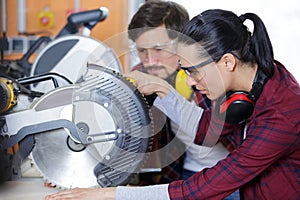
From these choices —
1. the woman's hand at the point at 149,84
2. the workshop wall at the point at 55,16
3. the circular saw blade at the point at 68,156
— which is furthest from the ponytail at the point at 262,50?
the workshop wall at the point at 55,16

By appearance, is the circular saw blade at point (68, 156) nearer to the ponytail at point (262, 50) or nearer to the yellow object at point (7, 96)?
the yellow object at point (7, 96)

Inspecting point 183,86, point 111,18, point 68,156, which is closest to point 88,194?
point 68,156

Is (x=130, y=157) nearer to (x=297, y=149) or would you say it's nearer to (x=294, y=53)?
(x=297, y=149)

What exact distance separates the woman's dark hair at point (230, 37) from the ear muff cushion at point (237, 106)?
8 centimetres

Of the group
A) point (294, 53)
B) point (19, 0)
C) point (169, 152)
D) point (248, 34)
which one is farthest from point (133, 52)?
point (19, 0)

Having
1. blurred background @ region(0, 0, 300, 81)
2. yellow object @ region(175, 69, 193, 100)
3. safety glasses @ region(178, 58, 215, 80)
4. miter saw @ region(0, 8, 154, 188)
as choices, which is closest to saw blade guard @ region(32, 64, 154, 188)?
miter saw @ region(0, 8, 154, 188)

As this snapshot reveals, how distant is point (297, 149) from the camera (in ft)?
3.41

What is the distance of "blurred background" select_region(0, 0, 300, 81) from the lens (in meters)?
2.23

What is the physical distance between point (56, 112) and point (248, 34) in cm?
48

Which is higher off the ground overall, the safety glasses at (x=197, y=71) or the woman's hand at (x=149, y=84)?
the safety glasses at (x=197, y=71)

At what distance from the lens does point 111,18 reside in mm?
2479

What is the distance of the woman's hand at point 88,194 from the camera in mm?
1001

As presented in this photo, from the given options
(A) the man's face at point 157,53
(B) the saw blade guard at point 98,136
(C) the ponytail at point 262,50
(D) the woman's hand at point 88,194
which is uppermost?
(C) the ponytail at point 262,50

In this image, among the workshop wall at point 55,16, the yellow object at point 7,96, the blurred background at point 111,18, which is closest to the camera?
the yellow object at point 7,96
